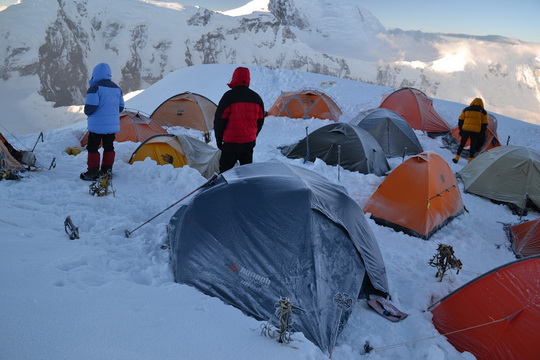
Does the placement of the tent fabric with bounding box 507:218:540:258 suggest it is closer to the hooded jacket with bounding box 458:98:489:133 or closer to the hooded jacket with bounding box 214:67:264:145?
the hooded jacket with bounding box 458:98:489:133

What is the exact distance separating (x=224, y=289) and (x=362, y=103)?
16.8m

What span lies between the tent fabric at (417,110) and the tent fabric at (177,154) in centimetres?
935

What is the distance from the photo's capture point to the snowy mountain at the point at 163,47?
110 meters

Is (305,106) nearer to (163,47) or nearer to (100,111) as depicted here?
(100,111)

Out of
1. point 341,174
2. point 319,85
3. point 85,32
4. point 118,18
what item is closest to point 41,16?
point 85,32

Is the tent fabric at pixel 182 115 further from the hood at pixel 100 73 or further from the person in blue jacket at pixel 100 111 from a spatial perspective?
the hood at pixel 100 73

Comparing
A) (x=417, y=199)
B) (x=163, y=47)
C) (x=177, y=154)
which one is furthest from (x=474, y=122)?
(x=163, y=47)

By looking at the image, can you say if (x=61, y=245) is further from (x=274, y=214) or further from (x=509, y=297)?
(x=509, y=297)

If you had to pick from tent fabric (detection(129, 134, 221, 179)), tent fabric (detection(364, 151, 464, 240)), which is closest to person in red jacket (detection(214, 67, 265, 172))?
tent fabric (detection(129, 134, 221, 179))

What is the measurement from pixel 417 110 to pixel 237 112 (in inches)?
436

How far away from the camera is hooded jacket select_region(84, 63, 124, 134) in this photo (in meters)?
5.30

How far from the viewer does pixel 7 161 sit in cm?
517

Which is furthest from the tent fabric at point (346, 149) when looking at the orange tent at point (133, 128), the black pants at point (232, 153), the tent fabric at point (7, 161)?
the tent fabric at point (7, 161)

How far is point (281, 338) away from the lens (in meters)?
2.42
